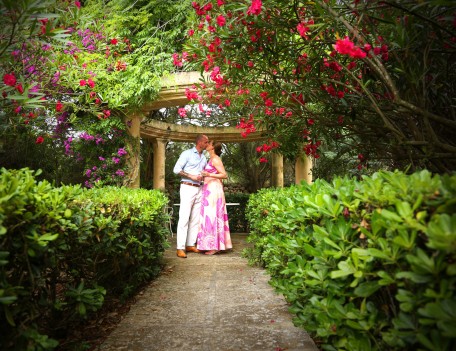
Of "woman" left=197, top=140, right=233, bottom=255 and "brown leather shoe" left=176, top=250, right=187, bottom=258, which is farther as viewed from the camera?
"woman" left=197, top=140, right=233, bottom=255

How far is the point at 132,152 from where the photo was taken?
23.8ft

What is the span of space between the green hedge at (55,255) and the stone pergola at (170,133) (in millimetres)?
3727

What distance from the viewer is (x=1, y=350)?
4.59 ft

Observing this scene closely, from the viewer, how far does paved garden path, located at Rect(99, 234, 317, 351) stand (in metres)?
2.25

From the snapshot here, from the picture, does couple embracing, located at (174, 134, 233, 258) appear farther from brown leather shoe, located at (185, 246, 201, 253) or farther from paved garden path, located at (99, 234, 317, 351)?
paved garden path, located at (99, 234, 317, 351)

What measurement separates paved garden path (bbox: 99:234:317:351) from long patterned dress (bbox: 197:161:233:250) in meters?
1.45

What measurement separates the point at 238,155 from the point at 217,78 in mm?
12085

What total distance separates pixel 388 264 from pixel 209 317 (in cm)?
180

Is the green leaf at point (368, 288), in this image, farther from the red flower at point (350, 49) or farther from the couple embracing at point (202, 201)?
the couple embracing at point (202, 201)

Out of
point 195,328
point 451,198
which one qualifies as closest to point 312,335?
point 195,328

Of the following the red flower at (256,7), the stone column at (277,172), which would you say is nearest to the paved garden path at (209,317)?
the red flower at (256,7)

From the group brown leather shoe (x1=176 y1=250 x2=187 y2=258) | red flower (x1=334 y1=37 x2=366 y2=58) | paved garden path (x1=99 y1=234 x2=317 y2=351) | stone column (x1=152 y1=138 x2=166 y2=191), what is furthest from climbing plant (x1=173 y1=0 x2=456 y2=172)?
stone column (x1=152 y1=138 x2=166 y2=191)

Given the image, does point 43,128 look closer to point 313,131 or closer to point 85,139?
point 85,139

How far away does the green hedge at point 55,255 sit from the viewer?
1453mm
